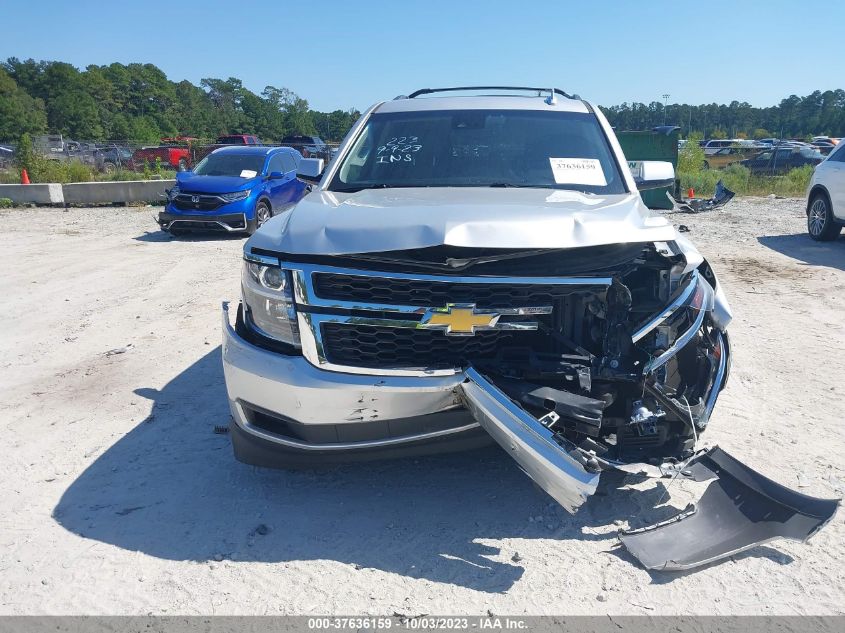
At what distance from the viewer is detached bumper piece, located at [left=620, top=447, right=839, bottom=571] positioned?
114 inches

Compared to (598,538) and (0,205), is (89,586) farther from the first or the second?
(0,205)

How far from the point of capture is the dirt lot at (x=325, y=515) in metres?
2.71

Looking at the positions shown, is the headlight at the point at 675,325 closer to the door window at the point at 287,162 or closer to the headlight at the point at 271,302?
the headlight at the point at 271,302

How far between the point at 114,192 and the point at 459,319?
18.1m

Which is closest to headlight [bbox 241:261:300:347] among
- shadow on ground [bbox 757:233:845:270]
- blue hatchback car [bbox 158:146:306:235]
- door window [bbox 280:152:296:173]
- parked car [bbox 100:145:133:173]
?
shadow on ground [bbox 757:233:845:270]

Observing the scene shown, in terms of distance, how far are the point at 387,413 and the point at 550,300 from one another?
0.88 meters

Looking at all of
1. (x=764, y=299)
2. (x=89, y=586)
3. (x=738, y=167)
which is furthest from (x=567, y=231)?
(x=738, y=167)

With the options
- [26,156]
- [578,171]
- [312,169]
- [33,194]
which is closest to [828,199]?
[578,171]

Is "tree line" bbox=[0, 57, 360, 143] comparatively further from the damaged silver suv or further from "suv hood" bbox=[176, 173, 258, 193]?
the damaged silver suv

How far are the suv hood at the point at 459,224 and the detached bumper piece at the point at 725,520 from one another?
46.4 inches

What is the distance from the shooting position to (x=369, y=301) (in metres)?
2.95

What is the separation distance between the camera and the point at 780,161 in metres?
28.5

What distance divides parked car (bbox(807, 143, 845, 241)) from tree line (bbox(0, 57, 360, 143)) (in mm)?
62381

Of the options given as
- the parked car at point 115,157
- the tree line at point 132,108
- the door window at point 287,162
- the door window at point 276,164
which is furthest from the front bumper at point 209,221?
the tree line at point 132,108
